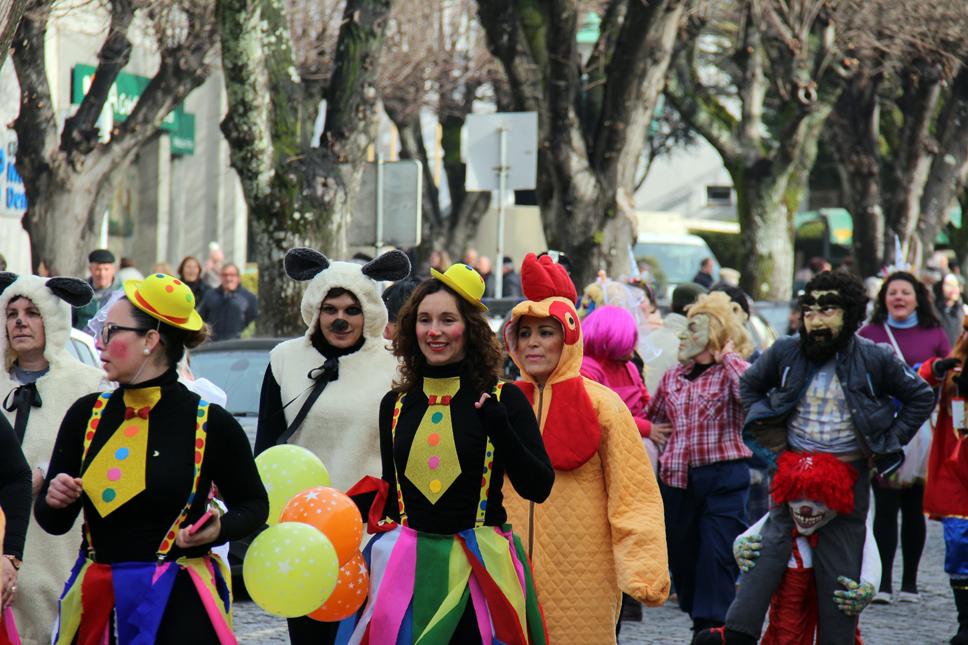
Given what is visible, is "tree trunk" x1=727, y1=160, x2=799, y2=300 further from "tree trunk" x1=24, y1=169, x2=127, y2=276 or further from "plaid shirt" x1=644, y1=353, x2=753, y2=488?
"plaid shirt" x1=644, y1=353, x2=753, y2=488

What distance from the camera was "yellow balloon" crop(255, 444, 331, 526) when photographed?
16.9 feet

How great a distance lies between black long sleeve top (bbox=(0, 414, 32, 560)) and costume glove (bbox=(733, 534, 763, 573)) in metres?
3.50

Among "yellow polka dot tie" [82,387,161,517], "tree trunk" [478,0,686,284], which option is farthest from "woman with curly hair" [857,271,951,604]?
"yellow polka dot tie" [82,387,161,517]

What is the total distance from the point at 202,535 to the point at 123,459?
29 centimetres

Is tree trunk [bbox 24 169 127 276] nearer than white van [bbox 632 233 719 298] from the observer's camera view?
Yes

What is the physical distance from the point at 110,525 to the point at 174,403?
1.20 ft

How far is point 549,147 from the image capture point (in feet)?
54.4

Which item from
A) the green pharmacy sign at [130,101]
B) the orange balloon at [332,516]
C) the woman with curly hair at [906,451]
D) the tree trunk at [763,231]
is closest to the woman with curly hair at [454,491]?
the orange balloon at [332,516]

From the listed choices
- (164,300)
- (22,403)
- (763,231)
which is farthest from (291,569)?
(763,231)

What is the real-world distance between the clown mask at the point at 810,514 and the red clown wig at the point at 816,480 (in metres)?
0.03

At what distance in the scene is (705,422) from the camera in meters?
8.38

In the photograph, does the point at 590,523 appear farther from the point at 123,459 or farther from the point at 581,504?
the point at 123,459

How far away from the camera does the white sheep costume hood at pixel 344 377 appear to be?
6297mm

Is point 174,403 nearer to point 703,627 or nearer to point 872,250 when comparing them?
point 703,627
